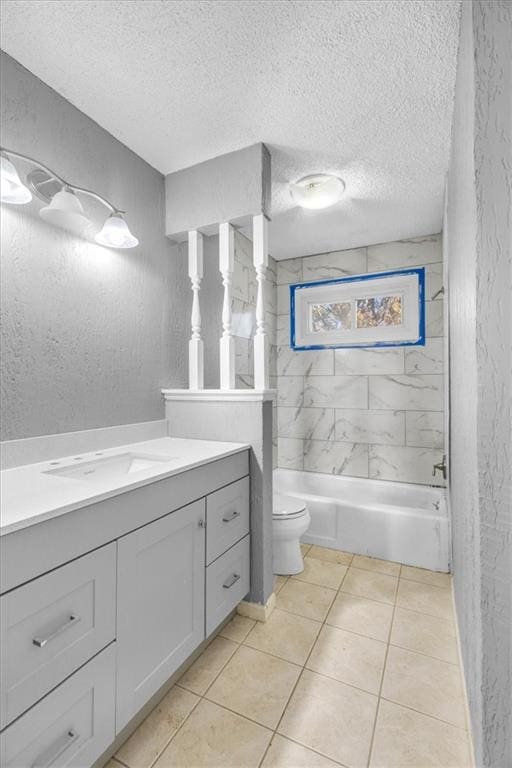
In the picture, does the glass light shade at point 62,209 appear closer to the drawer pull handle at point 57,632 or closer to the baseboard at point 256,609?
the drawer pull handle at point 57,632

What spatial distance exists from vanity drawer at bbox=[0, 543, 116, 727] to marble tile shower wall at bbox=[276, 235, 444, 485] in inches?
100

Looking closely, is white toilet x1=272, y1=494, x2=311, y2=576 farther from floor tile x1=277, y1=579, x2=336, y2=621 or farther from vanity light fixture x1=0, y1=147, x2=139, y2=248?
vanity light fixture x1=0, y1=147, x2=139, y2=248

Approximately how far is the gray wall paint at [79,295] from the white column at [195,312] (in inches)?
6.1

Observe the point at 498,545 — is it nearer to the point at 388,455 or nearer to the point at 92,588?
the point at 92,588

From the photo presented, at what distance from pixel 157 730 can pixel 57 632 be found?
670 millimetres

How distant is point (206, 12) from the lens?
1254mm

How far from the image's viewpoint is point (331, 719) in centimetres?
131

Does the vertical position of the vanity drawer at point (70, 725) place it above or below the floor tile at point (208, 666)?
above

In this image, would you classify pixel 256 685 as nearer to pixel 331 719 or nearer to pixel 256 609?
pixel 331 719

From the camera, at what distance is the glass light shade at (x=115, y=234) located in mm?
1601

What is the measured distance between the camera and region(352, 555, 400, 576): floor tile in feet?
7.69

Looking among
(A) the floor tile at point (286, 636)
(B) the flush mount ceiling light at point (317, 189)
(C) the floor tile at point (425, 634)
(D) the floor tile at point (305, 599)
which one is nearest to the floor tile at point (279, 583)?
(D) the floor tile at point (305, 599)

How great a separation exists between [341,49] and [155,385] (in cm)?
170

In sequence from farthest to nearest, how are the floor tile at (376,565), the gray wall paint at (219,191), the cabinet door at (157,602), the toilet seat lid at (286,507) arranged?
the floor tile at (376,565), the toilet seat lid at (286,507), the gray wall paint at (219,191), the cabinet door at (157,602)
